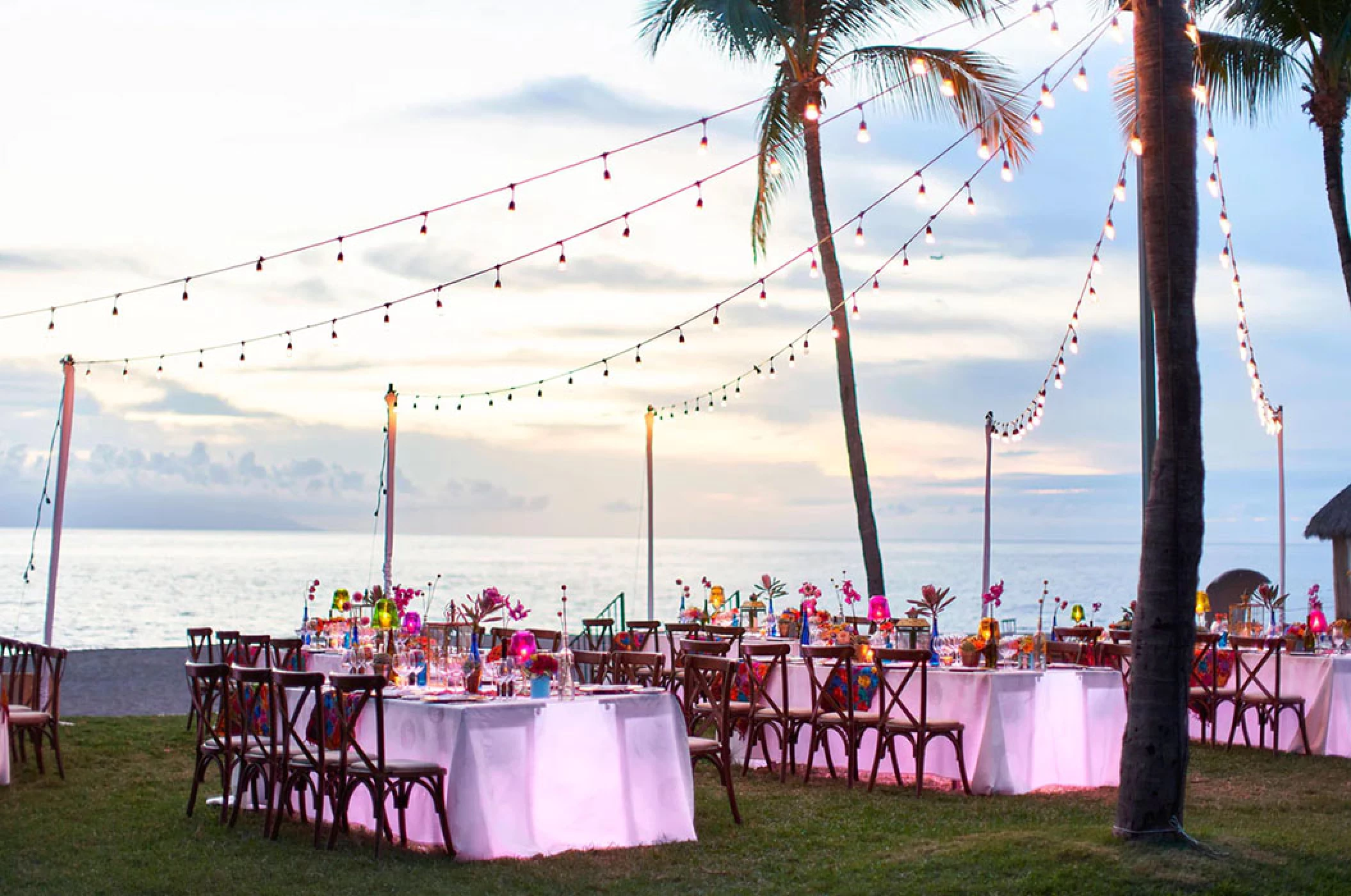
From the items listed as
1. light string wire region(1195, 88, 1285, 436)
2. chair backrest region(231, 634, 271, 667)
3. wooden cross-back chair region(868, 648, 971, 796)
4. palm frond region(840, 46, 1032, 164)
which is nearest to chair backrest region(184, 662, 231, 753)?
chair backrest region(231, 634, 271, 667)

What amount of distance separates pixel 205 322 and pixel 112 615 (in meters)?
19.8

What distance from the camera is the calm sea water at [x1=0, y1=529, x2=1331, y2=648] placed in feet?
132

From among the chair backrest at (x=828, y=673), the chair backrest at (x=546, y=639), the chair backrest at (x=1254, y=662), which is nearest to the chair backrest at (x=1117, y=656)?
the chair backrest at (x=1254, y=662)

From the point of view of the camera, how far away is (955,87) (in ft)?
50.2

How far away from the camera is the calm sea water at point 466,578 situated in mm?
40094

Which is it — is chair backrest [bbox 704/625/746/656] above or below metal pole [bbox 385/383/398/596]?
below

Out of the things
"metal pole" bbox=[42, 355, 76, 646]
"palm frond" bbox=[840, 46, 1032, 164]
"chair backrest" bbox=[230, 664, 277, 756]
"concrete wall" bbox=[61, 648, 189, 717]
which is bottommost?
"concrete wall" bbox=[61, 648, 189, 717]

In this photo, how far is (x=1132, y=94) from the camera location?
1317 centimetres

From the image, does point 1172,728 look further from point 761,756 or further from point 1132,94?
point 1132,94

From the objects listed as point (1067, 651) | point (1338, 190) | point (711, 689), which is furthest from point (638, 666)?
point (1338, 190)

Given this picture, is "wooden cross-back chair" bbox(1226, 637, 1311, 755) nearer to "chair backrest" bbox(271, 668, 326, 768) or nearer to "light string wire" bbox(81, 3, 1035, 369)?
"light string wire" bbox(81, 3, 1035, 369)

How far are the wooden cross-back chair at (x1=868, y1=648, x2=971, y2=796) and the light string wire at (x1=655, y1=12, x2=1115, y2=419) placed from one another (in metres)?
3.43

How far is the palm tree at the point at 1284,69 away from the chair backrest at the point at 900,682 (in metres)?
8.33

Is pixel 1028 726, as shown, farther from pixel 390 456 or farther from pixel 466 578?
pixel 466 578
